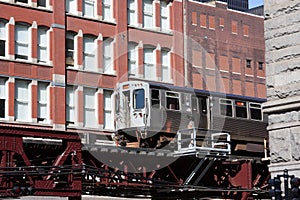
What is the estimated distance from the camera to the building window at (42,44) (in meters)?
46.8

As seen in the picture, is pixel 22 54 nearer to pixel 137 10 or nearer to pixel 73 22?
pixel 73 22

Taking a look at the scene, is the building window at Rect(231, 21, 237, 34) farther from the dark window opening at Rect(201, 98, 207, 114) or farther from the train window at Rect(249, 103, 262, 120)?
the dark window opening at Rect(201, 98, 207, 114)

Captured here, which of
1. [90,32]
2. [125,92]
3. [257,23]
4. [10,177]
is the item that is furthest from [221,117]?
[257,23]

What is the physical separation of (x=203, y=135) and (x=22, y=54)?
45.7ft

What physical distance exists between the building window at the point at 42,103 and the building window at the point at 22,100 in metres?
0.88

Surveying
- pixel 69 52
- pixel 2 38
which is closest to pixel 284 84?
pixel 2 38

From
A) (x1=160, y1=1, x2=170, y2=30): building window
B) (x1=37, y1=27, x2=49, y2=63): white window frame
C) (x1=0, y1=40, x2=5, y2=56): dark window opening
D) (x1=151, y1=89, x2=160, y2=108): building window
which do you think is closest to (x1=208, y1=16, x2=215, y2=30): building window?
(x1=160, y1=1, x2=170, y2=30): building window

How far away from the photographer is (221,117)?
3938 centimetres

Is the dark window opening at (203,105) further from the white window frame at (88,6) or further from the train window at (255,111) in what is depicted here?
the white window frame at (88,6)

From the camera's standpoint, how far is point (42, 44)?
154ft

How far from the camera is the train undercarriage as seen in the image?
22.8m

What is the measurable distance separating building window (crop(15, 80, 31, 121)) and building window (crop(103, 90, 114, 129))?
581 cm

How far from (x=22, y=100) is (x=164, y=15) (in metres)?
13.7

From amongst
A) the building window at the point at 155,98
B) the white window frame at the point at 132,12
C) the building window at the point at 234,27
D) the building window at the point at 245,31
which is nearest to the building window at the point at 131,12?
the white window frame at the point at 132,12
